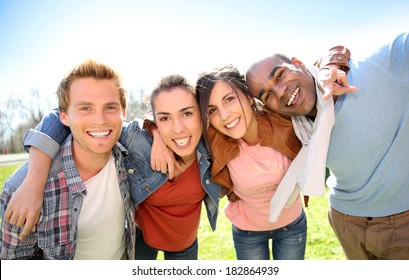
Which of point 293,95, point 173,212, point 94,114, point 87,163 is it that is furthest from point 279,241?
point 94,114

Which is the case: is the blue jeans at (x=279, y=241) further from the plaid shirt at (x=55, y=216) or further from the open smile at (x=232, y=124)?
the plaid shirt at (x=55, y=216)

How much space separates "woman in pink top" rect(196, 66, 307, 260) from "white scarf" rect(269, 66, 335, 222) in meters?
0.12

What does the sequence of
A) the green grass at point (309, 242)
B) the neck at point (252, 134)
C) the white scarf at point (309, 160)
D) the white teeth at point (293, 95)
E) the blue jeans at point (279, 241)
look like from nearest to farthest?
the white scarf at point (309, 160) → the white teeth at point (293, 95) → the neck at point (252, 134) → the blue jeans at point (279, 241) → the green grass at point (309, 242)

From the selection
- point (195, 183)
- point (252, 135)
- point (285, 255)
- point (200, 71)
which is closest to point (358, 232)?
point (285, 255)

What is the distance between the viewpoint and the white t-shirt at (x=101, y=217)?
242cm

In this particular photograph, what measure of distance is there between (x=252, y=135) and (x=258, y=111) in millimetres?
192

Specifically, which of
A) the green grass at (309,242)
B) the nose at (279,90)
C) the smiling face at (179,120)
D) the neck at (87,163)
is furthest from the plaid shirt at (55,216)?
the green grass at (309,242)

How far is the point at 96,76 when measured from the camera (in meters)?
2.43

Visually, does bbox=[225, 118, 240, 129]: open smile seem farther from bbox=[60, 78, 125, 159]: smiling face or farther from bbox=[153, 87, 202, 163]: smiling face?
bbox=[60, 78, 125, 159]: smiling face

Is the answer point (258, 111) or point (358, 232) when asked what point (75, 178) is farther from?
point (358, 232)

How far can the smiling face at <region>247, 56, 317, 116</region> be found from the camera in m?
2.31

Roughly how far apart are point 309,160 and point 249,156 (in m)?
0.47

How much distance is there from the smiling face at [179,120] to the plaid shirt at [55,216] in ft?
2.22
